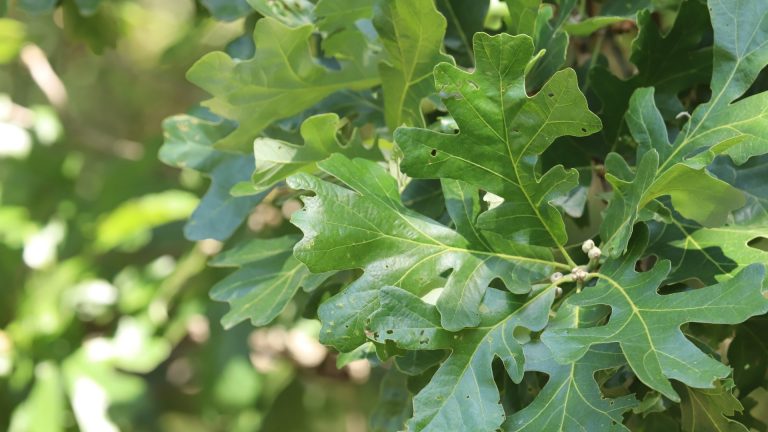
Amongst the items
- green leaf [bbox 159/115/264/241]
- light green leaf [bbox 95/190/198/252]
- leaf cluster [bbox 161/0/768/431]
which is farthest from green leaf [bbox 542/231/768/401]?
light green leaf [bbox 95/190/198/252]

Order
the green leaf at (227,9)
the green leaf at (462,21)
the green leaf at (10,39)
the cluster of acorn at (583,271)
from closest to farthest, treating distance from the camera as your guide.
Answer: the cluster of acorn at (583,271) < the green leaf at (462,21) < the green leaf at (227,9) < the green leaf at (10,39)

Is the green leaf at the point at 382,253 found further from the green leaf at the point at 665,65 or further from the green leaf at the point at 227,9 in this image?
the green leaf at the point at 227,9

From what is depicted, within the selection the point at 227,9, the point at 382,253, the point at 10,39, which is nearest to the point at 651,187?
the point at 382,253

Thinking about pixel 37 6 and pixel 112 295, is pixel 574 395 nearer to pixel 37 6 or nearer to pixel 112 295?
pixel 37 6

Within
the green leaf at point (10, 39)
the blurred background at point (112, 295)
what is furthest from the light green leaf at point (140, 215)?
the green leaf at point (10, 39)

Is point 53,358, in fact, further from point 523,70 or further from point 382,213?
point 523,70

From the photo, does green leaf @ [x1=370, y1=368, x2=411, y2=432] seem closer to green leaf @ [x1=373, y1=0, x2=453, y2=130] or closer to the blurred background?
green leaf @ [x1=373, y1=0, x2=453, y2=130]

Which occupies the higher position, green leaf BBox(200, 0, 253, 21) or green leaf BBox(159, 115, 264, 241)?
green leaf BBox(200, 0, 253, 21)

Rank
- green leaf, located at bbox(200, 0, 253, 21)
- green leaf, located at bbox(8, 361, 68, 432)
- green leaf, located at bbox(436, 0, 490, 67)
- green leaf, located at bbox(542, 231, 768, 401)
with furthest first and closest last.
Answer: green leaf, located at bbox(8, 361, 68, 432) → green leaf, located at bbox(200, 0, 253, 21) → green leaf, located at bbox(436, 0, 490, 67) → green leaf, located at bbox(542, 231, 768, 401)
